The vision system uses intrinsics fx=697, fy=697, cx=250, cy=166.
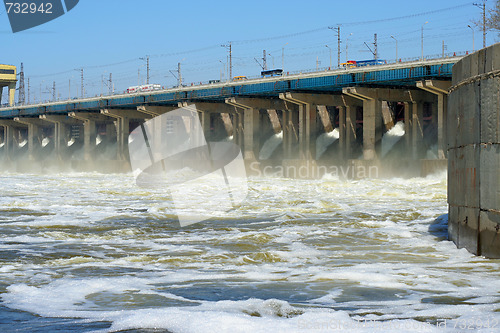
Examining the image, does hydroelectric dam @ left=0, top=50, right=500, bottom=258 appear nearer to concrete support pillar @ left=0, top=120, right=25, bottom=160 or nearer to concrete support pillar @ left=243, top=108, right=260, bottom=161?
concrete support pillar @ left=243, top=108, right=260, bottom=161

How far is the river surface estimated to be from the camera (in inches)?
354

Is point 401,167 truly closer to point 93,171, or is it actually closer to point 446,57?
point 446,57

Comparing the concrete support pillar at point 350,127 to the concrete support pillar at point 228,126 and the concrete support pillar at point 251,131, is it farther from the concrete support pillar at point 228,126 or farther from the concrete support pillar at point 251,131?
the concrete support pillar at point 228,126

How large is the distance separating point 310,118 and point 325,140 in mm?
6041

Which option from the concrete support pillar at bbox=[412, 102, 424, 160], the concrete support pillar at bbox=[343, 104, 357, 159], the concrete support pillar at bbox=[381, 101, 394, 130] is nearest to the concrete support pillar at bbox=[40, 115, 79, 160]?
the concrete support pillar at bbox=[343, 104, 357, 159]

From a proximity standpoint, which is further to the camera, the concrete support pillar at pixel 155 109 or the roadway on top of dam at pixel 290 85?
the concrete support pillar at pixel 155 109

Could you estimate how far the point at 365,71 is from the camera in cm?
6119

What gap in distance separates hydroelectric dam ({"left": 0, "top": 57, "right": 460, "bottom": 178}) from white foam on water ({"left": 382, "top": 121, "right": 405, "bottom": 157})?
0.34 ft

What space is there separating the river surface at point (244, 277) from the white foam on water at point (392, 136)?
43360mm

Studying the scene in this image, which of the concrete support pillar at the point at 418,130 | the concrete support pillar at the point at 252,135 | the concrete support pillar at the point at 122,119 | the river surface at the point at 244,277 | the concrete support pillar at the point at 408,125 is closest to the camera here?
the river surface at the point at 244,277

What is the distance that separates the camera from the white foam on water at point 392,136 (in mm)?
66000

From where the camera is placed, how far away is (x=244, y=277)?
12352 mm

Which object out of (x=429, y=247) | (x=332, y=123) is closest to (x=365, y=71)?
(x=332, y=123)

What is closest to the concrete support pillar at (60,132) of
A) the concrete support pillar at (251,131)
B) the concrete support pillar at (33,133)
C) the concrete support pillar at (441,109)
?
the concrete support pillar at (33,133)
